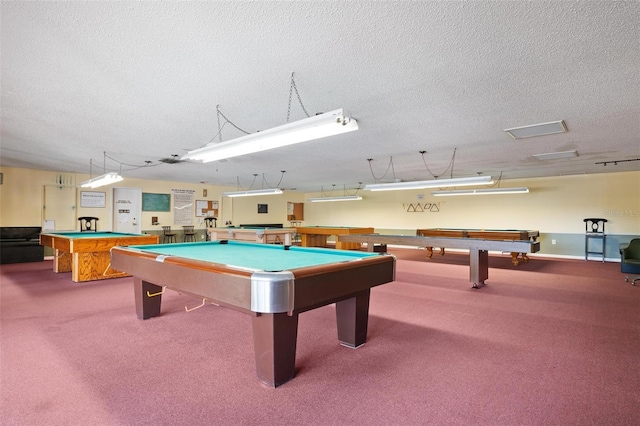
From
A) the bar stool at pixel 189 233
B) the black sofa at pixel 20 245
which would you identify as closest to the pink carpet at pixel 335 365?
the black sofa at pixel 20 245

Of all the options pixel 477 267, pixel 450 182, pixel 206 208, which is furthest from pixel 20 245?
pixel 477 267

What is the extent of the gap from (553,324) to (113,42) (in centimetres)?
468

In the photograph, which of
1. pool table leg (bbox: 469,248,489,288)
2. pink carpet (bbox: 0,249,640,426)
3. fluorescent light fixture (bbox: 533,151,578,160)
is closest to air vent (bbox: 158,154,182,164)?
pink carpet (bbox: 0,249,640,426)

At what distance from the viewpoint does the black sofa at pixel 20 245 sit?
7336mm

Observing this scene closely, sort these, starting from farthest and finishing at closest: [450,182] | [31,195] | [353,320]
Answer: [31,195] < [450,182] < [353,320]

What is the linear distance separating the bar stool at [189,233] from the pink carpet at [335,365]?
21.2 ft

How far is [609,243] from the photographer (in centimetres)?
848

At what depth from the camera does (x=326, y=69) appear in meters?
2.60

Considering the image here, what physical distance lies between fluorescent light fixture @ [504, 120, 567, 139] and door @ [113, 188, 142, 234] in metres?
9.82

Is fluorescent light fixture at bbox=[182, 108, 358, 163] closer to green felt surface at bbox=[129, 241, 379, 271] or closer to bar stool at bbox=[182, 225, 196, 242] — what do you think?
green felt surface at bbox=[129, 241, 379, 271]

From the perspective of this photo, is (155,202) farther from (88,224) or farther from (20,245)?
(20,245)

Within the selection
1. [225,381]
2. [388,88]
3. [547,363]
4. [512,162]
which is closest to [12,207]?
[225,381]

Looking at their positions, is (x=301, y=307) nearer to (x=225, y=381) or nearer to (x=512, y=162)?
(x=225, y=381)

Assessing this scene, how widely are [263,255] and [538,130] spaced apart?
150 inches
